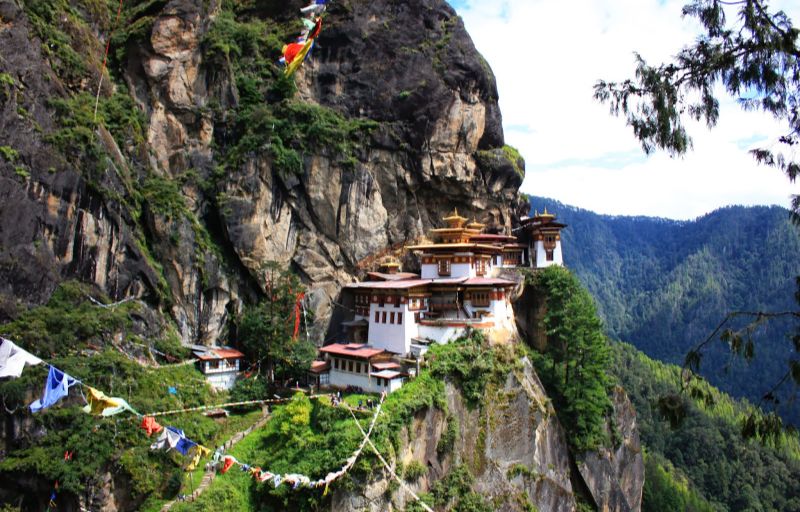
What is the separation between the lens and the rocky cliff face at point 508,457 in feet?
81.5

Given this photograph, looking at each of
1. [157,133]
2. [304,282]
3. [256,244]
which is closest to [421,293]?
[304,282]

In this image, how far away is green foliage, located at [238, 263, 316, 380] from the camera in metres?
32.8

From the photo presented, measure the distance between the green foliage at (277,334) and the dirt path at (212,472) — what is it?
3.65 m

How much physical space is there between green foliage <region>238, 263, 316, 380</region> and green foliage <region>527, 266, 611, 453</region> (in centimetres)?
1551

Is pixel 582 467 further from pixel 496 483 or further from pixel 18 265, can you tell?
pixel 18 265

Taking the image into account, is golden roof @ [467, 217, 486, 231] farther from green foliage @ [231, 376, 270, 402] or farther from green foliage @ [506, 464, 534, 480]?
green foliage @ [231, 376, 270, 402]

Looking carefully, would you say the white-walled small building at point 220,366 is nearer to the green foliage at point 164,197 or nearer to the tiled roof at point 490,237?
the green foliage at point 164,197

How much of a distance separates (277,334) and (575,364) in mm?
19580

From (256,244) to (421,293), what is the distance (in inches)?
453

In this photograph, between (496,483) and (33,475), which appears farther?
(496,483)

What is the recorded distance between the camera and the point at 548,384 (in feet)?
117

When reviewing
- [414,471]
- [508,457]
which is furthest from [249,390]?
[508,457]

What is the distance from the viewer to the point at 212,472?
974 inches

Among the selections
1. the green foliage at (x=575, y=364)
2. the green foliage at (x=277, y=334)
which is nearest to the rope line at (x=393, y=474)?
the green foliage at (x=277, y=334)
